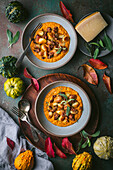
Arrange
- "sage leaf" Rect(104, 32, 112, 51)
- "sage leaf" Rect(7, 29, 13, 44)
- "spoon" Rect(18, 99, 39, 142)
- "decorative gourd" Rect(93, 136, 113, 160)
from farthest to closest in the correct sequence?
1. "sage leaf" Rect(7, 29, 13, 44)
2. "spoon" Rect(18, 99, 39, 142)
3. "sage leaf" Rect(104, 32, 112, 51)
4. "decorative gourd" Rect(93, 136, 113, 160)

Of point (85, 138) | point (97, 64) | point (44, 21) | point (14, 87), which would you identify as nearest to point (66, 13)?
point (44, 21)

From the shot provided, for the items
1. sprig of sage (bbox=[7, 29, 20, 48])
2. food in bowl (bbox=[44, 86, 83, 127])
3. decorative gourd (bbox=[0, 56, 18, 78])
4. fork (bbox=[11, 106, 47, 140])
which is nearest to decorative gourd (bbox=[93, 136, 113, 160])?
food in bowl (bbox=[44, 86, 83, 127])

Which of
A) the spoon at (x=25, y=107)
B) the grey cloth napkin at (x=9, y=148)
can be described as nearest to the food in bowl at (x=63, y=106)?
the spoon at (x=25, y=107)

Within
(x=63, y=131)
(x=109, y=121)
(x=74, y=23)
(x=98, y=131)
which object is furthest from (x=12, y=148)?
(x=74, y=23)

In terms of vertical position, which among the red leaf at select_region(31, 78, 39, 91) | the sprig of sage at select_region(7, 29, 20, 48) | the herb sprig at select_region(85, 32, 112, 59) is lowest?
the red leaf at select_region(31, 78, 39, 91)

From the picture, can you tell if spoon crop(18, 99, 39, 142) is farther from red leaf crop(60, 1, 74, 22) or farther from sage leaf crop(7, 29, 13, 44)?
red leaf crop(60, 1, 74, 22)
